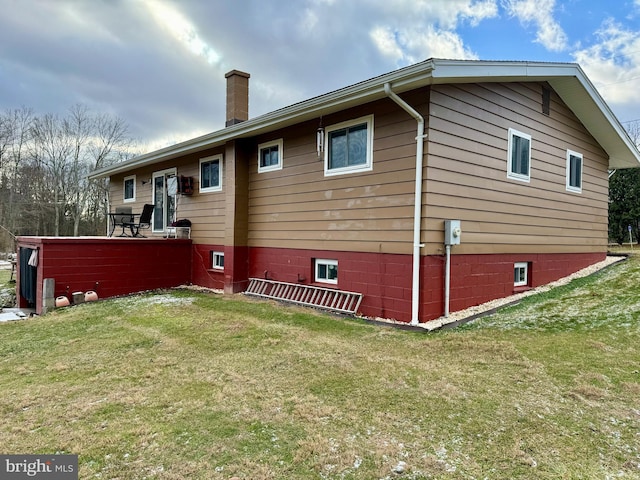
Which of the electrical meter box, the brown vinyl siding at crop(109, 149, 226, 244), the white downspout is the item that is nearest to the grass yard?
the white downspout

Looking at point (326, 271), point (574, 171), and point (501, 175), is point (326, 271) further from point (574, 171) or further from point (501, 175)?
point (574, 171)

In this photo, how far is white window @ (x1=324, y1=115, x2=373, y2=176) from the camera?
6.57m

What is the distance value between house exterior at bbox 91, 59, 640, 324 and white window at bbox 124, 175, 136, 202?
12.6 ft

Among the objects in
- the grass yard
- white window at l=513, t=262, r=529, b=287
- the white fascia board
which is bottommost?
the grass yard

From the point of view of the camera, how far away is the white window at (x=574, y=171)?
8859 mm

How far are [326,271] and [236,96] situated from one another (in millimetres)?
5770

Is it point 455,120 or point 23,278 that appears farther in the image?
point 23,278

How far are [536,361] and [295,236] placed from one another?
16.2ft

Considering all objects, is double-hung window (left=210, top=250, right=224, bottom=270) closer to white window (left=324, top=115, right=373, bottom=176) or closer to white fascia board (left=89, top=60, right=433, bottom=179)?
white fascia board (left=89, top=60, right=433, bottom=179)

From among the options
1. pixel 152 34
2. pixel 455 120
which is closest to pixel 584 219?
pixel 455 120

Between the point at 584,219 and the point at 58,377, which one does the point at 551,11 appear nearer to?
the point at 584,219

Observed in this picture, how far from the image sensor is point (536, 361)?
404 cm

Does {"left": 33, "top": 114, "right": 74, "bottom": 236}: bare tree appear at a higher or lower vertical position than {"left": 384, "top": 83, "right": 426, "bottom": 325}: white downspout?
higher

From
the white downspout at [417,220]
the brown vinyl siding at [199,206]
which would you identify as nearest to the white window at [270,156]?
the brown vinyl siding at [199,206]
